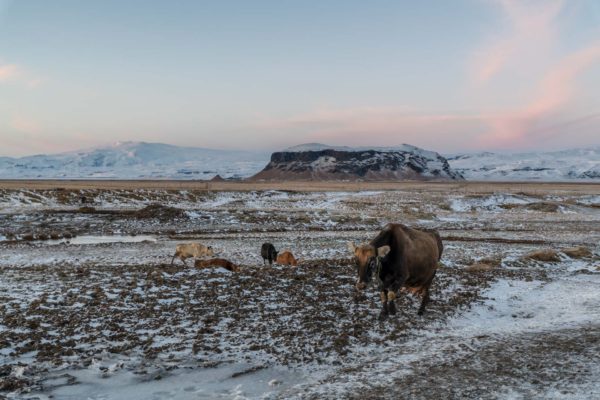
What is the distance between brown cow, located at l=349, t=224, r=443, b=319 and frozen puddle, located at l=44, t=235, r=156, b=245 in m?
22.7

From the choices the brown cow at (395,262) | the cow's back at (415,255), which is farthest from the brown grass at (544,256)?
the brown cow at (395,262)

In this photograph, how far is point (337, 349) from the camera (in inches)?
373

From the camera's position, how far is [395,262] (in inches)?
467

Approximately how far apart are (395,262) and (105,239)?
2542 cm

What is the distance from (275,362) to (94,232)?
98.1 feet

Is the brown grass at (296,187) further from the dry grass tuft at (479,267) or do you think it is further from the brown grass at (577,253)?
the dry grass tuft at (479,267)

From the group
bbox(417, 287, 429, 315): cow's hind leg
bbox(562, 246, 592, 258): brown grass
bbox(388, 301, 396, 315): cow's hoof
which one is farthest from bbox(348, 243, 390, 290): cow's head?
bbox(562, 246, 592, 258): brown grass

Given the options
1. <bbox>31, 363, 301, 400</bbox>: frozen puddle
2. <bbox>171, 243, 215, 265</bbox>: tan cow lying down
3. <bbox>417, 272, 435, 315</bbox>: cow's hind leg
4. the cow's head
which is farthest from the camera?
<bbox>171, 243, 215, 265</bbox>: tan cow lying down

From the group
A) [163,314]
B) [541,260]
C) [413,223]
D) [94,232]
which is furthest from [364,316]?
[413,223]

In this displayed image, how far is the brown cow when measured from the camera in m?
11.0

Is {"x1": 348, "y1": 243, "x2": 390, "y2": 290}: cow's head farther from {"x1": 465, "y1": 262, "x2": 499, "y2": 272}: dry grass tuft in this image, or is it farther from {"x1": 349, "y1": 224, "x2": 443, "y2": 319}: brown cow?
{"x1": 465, "y1": 262, "x2": 499, "y2": 272}: dry grass tuft

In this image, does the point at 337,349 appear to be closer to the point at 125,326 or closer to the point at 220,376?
the point at 220,376

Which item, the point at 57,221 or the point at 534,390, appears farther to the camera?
the point at 57,221

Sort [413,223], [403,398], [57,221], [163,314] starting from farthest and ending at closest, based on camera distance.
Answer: [413,223]
[57,221]
[163,314]
[403,398]
